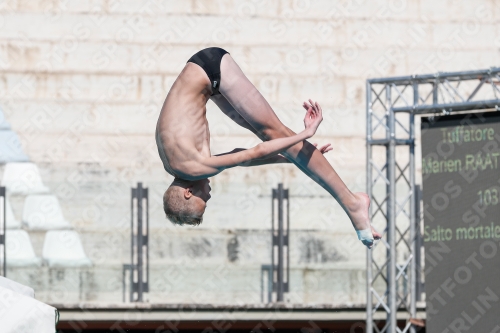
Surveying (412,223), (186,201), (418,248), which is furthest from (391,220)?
(186,201)

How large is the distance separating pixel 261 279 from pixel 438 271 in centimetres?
191

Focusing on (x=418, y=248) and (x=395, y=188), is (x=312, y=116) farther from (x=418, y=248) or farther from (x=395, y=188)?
(x=418, y=248)

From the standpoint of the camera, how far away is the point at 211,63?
588 cm

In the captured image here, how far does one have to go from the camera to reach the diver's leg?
587 centimetres

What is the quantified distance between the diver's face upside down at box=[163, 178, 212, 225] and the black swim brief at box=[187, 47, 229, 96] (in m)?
0.57

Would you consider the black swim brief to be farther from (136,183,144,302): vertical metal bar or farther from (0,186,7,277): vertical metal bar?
(0,186,7,277): vertical metal bar

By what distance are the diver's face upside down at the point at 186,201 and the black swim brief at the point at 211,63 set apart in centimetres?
57

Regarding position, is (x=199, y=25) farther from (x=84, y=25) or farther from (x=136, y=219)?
(x=136, y=219)

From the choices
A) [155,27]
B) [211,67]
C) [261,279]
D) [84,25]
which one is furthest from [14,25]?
[211,67]

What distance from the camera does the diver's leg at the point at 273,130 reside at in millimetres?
5871

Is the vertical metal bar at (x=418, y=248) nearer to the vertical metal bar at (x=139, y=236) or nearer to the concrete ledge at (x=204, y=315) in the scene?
the concrete ledge at (x=204, y=315)

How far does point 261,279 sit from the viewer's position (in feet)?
34.2

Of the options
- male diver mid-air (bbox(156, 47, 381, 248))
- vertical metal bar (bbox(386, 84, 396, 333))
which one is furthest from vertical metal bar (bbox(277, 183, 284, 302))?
male diver mid-air (bbox(156, 47, 381, 248))

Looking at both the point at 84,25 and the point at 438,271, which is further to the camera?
the point at 84,25
